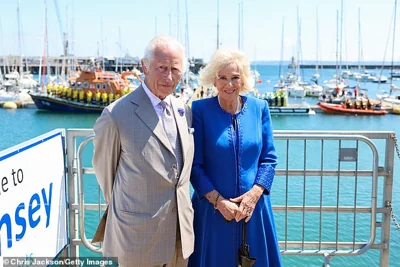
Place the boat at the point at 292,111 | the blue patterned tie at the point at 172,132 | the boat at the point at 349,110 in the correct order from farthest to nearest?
the boat at the point at 292,111 < the boat at the point at 349,110 < the blue patterned tie at the point at 172,132

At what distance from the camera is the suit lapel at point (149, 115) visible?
206 cm

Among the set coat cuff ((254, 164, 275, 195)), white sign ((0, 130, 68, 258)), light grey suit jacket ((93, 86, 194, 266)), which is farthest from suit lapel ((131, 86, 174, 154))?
white sign ((0, 130, 68, 258))

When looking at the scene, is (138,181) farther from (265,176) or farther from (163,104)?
(265,176)

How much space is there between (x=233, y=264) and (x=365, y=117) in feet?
112

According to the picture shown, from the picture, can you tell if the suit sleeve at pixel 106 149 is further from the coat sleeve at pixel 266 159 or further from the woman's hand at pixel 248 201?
the coat sleeve at pixel 266 159

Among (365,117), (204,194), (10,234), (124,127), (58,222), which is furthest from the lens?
(365,117)

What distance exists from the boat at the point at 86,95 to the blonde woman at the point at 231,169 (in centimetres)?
3606

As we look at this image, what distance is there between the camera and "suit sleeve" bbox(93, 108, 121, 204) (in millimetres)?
2031

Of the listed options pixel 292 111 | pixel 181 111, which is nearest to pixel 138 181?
pixel 181 111

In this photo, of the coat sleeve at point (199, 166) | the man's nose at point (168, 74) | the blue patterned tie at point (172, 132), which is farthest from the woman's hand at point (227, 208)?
the man's nose at point (168, 74)

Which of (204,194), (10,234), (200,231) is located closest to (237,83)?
(204,194)

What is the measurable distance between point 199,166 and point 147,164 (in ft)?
→ 1.52

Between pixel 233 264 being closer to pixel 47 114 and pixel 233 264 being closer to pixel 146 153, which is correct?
pixel 146 153

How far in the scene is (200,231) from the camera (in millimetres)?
2525
